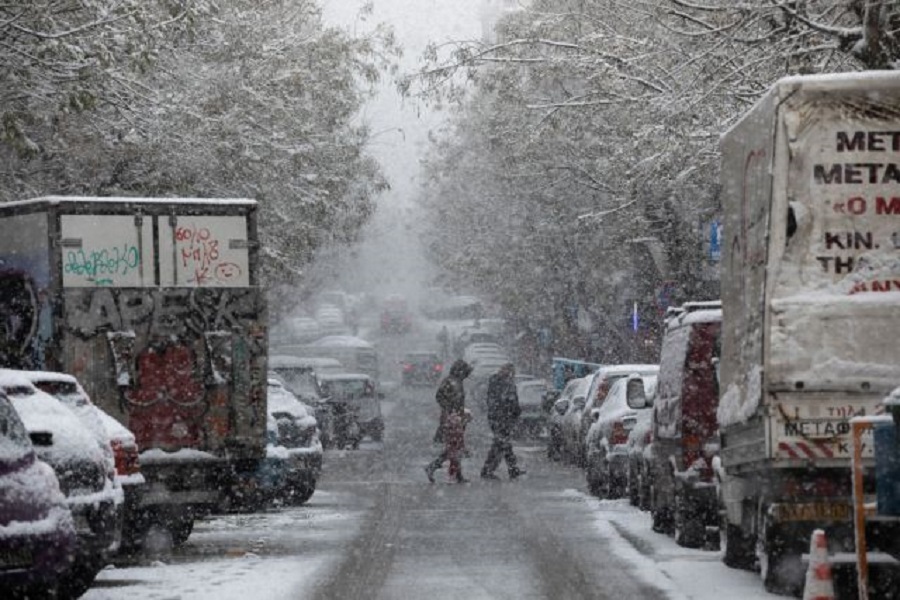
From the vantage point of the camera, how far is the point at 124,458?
14.4 m

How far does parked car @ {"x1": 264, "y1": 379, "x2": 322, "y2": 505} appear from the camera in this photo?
2253cm

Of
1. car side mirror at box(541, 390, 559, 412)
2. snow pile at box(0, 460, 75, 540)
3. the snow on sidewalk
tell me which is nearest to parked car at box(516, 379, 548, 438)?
car side mirror at box(541, 390, 559, 412)

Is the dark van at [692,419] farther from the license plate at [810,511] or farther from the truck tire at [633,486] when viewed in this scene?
the truck tire at [633,486]

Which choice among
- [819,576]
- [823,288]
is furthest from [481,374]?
[819,576]

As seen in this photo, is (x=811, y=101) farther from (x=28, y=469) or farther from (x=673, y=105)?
(x=673, y=105)

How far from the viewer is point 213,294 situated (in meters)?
18.0

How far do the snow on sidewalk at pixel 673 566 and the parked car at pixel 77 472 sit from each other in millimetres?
3894

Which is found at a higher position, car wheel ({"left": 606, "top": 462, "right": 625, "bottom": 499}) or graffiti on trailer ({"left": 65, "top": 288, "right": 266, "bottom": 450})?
graffiti on trailer ({"left": 65, "top": 288, "right": 266, "bottom": 450})

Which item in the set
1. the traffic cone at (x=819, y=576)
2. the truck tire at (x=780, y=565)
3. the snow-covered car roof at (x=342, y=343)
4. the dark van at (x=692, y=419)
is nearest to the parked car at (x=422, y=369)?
the snow-covered car roof at (x=342, y=343)

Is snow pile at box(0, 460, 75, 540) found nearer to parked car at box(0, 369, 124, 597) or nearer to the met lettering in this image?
parked car at box(0, 369, 124, 597)

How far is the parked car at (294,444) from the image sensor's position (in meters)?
22.5

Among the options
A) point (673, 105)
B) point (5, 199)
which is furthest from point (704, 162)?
point (5, 199)

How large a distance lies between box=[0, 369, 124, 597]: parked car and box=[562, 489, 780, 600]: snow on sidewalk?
12.8 ft

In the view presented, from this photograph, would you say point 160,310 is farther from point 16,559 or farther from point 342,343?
point 342,343
